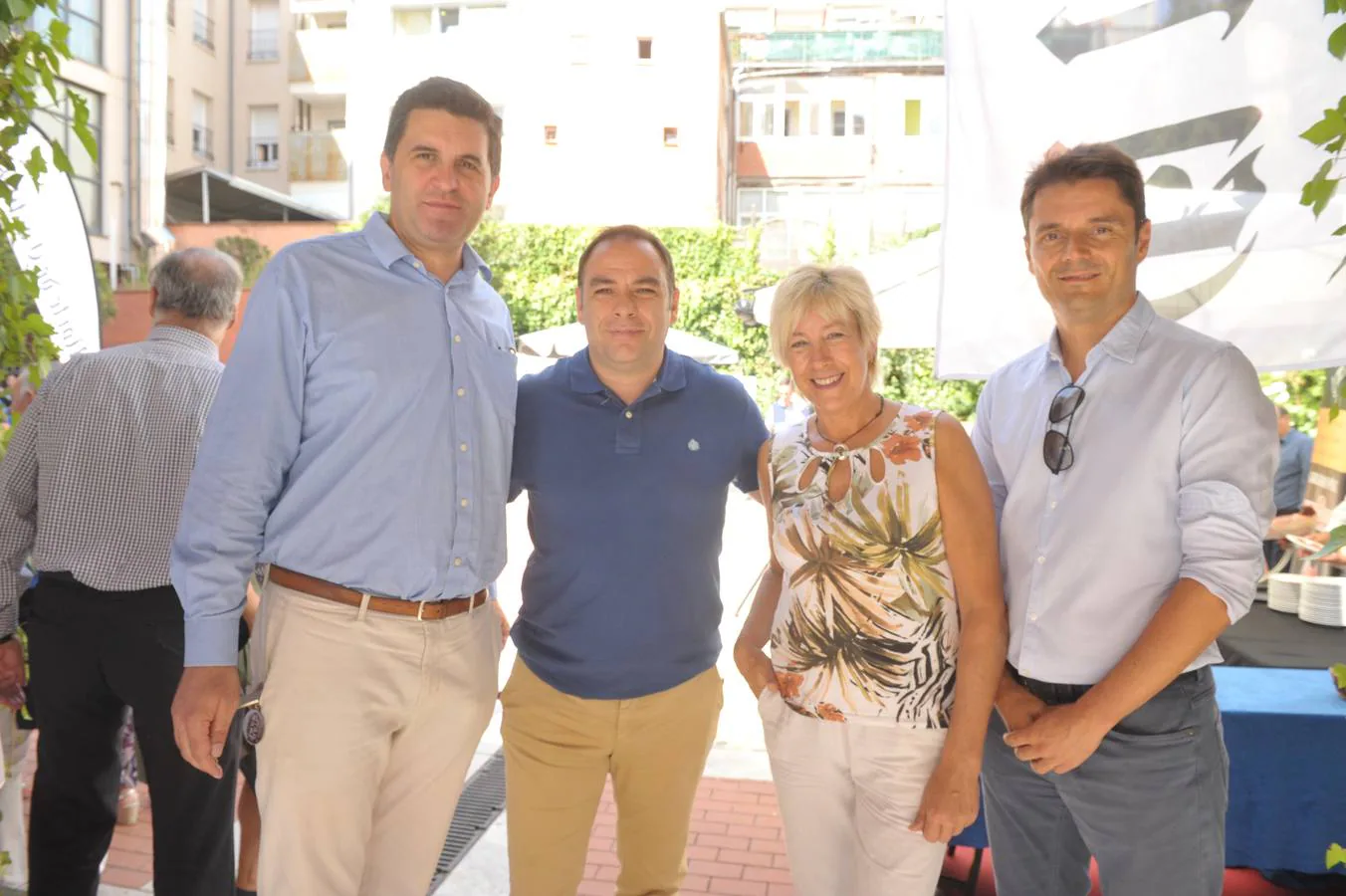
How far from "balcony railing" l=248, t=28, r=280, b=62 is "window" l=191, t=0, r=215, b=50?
949 millimetres

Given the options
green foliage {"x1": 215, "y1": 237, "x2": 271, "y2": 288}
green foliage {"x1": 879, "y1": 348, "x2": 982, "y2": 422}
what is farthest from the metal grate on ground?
green foliage {"x1": 215, "y1": 237, "x2": 271, "y2": 288}

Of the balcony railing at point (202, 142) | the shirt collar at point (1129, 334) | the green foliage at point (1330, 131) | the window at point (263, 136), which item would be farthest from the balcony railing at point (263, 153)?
the green foliage at point (1330, 131)

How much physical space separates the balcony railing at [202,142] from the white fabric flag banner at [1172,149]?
2800 centimetres

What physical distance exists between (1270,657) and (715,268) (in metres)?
17.2

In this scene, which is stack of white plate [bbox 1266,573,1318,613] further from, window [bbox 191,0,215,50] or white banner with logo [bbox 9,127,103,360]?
window [bbox 191,0,215,50]

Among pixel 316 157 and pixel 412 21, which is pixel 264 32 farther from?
pixel 412 21

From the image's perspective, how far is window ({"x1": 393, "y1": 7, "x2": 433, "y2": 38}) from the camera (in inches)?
1014

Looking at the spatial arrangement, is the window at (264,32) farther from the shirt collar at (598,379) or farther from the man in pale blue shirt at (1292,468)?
the shirt collar at (598,379)

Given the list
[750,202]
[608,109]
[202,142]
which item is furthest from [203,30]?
[750,202]

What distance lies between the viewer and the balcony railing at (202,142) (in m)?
27.1

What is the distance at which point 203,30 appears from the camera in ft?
90.3

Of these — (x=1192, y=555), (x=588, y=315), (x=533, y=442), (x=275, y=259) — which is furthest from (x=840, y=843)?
(x=275, y=259)

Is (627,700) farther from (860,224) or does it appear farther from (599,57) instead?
(599,57)

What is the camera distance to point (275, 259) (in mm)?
2150
